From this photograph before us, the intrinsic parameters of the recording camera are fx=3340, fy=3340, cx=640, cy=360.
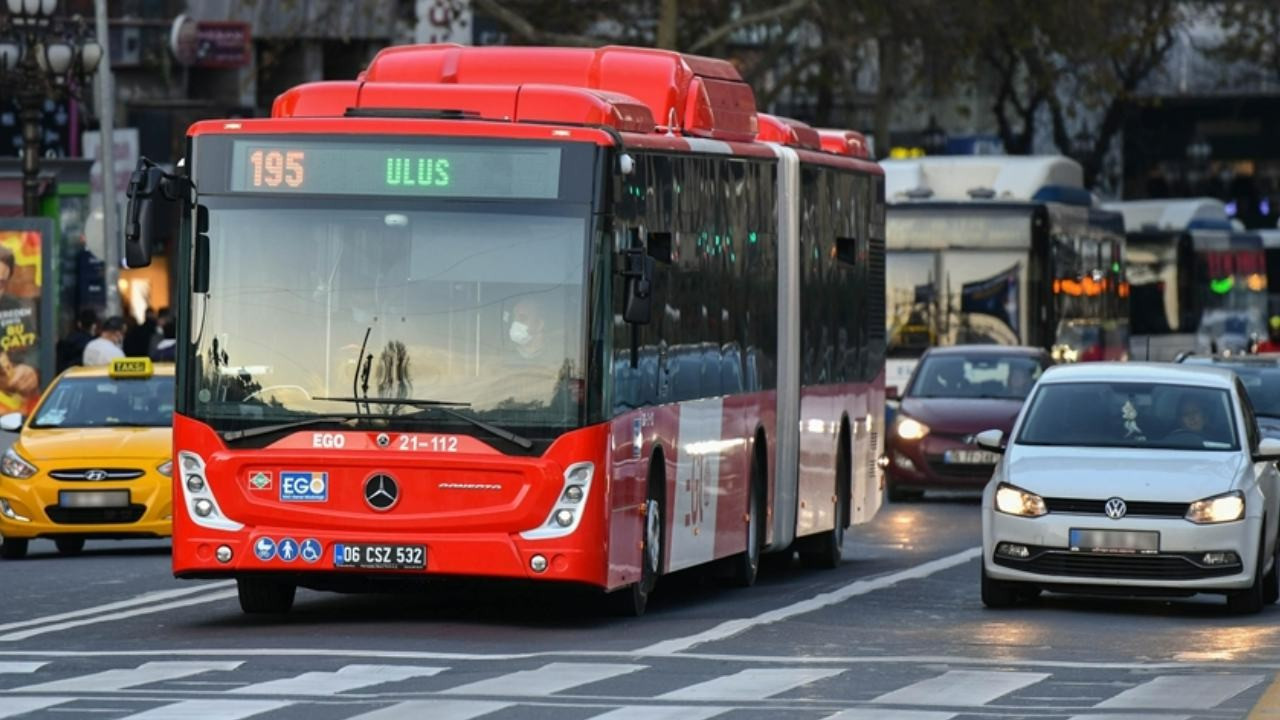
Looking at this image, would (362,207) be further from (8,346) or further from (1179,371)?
(8,346)

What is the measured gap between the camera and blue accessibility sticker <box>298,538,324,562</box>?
16312 millimetres

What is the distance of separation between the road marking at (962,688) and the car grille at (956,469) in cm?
1710

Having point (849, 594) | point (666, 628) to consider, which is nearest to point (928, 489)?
point (849, 594)

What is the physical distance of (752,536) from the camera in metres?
20.5

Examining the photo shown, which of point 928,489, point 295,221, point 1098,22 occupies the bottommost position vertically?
point 928,489

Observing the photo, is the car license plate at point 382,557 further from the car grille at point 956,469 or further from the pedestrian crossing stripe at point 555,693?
the car grille at point 956,469

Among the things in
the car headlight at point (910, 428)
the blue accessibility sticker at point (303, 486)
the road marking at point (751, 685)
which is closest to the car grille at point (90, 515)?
the blue accessibility sticker at point (303, 486)

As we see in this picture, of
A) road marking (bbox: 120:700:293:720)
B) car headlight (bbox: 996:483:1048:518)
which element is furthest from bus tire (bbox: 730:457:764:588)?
road marking (bbox: 120:700:293:720)

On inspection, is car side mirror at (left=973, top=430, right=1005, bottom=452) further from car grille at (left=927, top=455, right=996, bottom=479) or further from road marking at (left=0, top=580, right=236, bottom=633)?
car grille at (left=927, top=455, right=996, bottom=479)

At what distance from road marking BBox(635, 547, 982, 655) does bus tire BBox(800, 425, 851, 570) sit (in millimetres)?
638

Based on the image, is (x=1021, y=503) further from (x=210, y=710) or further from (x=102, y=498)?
(x=102, y=498)

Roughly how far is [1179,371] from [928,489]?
12454 millimetres

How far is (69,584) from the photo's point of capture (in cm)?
2073

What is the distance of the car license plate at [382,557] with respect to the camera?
53.3 feet
